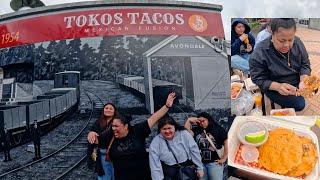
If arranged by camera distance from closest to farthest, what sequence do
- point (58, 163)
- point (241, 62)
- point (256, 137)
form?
point (58, 163)
point (256, 137)
point (241, 62)

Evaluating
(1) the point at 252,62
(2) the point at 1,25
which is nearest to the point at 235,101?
(1) the point at 252,62

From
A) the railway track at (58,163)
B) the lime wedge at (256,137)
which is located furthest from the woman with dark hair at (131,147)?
the lime wedge at (256,137)

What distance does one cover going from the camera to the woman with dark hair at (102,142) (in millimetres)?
2121

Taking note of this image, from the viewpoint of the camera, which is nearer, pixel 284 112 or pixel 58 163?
pixel 58 163

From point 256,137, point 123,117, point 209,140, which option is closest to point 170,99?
point 123,117

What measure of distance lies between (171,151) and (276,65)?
90 cm

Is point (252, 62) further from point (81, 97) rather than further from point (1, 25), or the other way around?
point (1, 25)

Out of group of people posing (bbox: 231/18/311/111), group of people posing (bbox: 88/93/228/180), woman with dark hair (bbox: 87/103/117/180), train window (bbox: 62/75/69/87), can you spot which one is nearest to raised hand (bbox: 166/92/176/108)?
group of people posing (bbox: 88/93/228/180)

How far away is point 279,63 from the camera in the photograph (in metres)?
2.65

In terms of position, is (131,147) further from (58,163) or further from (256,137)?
(256,137)

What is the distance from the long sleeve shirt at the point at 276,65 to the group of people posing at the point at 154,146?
22.2 inches

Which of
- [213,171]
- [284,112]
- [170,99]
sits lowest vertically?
[213,171]

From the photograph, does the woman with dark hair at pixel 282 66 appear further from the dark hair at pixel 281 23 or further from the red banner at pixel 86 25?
the red banner at pixel 86 25

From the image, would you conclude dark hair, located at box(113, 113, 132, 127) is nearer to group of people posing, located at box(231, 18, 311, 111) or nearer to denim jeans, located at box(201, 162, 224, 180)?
denim jeans, located at box(201, 162, 224, 180)
